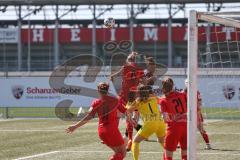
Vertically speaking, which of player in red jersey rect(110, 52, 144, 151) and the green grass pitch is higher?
player in red jersey rect(110, 52, 144, 151)

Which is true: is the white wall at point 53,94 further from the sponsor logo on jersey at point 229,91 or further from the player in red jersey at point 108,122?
the player in red jersey at point 108,122

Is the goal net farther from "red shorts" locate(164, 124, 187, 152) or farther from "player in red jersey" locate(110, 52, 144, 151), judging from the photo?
"player in red jersey" locate(110, 52, 144, 151)

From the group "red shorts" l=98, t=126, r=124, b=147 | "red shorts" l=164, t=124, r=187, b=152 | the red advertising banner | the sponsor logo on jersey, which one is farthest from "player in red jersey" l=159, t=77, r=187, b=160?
the red advertising banner

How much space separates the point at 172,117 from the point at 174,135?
0.36 m

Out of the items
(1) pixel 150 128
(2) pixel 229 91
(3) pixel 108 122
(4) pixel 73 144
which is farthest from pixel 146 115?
(2) pixel 229 91

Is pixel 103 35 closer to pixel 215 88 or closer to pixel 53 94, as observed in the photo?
pixel 53 94

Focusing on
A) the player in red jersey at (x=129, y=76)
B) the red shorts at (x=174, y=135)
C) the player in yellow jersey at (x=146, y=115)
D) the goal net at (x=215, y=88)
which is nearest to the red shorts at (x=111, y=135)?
the red shorts at (x=174, y=135)

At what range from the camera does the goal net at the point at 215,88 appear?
36.9 feet

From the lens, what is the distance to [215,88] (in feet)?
98.8

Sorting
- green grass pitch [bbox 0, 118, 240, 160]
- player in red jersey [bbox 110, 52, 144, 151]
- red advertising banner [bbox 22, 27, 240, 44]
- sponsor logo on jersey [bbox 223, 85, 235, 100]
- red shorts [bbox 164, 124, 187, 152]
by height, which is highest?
red advertising banner [bbox 22, 27, 240, 44]

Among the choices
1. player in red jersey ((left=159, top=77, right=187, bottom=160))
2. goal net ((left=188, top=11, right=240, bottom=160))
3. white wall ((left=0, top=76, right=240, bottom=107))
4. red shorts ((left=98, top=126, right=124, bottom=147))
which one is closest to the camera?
goal net ((left=188, top=11, right=240, bottom=160))

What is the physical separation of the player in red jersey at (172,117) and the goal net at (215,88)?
494 mm

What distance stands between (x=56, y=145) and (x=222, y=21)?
326 inches

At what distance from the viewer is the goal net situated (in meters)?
11.3
